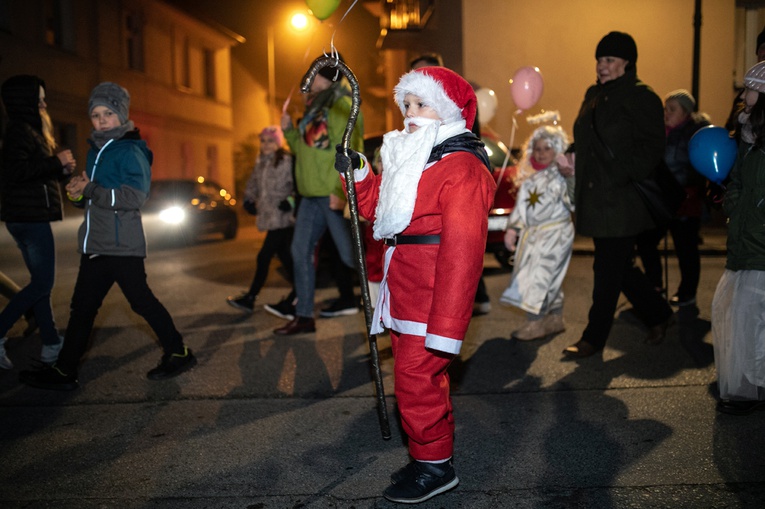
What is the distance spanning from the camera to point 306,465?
3469 mm

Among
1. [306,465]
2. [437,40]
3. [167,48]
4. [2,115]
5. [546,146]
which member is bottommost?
[306,465]

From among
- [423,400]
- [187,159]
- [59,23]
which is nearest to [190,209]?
[59,23]

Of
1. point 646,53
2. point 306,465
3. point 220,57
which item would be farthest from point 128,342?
point 220,57

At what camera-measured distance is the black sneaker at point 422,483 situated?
3.04m

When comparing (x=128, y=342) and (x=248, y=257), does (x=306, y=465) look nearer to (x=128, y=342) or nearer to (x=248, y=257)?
(x=128, y=342)

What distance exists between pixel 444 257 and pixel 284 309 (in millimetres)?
4144

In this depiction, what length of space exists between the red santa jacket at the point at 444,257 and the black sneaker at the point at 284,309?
12.1ft

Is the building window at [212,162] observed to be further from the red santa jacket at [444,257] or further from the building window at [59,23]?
the red santa jacket at [444,257]

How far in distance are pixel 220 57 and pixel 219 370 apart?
1304 inches

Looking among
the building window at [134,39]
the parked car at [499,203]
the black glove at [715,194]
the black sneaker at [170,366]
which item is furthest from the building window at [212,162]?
the black glove at [715,194]

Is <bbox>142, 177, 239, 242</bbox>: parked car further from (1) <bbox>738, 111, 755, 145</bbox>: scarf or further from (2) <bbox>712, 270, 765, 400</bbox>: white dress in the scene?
(2) <bbox>712, 270, 765, 400</bbox>: white dress

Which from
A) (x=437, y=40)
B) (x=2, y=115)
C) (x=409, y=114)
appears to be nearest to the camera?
(x=409, y=114)

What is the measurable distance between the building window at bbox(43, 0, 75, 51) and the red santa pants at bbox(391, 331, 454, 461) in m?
22.2

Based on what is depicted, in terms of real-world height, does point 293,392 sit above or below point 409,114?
below
